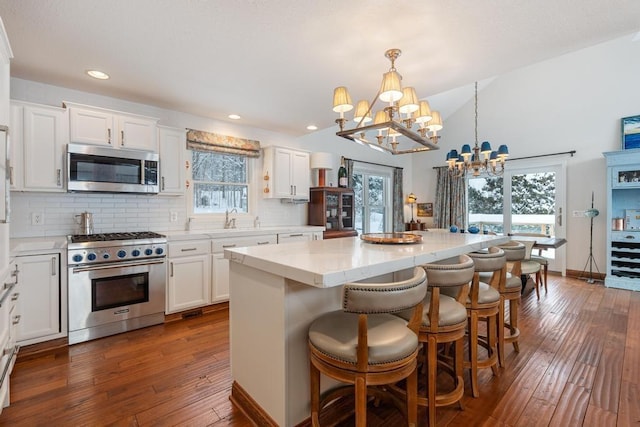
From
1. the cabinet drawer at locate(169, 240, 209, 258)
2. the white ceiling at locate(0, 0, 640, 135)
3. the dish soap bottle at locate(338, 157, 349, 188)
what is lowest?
the cabinet drawer at locate(169, 240, 209, 258)

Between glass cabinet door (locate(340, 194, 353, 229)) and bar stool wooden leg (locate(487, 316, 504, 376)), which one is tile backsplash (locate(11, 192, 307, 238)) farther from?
bar stool wooden leg (locate(487, 316, 504, 376))

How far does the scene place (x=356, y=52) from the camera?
2.48 meters

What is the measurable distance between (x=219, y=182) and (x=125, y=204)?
1246 mm

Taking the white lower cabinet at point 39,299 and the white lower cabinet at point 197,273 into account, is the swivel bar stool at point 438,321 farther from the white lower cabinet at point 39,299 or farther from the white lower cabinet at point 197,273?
the white lower cabinet at point 39,299

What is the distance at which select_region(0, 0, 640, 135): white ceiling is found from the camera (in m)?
1.93

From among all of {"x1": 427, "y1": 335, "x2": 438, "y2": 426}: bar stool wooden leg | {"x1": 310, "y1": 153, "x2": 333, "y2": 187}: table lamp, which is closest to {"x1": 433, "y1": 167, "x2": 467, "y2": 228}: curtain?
{"x1": 310, "y1": 153, "x2": 333, "y2": 187}: table lamp

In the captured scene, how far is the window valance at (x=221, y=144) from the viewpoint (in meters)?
3.97

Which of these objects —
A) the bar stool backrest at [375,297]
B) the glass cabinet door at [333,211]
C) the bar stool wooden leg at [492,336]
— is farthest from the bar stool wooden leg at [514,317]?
the glass cabinet door at [333,211]

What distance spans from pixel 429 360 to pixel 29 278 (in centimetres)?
319

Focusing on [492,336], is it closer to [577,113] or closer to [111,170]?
[111,170]

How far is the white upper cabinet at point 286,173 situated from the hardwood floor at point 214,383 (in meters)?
2.21

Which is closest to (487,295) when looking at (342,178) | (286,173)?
(286,173)

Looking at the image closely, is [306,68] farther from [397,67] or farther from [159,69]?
[159,69]

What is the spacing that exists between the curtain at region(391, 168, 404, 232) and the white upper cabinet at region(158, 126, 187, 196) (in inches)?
196
